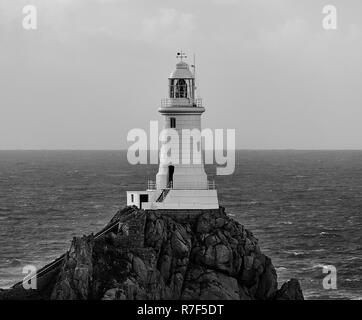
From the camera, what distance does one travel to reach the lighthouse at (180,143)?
59.4 m

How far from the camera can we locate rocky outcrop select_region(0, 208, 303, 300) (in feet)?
161

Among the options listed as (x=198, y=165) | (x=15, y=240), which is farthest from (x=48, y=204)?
(x=198, y=165)

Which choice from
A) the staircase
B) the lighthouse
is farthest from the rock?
the staircase

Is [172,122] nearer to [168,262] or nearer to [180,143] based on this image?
[180,143]

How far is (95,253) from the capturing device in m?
51.1

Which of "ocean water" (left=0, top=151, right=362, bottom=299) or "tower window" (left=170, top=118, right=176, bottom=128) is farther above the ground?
"tower window" (left=170, top=118, right=176, bottom=128)

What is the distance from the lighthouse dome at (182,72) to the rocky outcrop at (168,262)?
1037cm

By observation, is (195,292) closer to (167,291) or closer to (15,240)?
(167,291)

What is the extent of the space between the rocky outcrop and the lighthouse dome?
34.0ft

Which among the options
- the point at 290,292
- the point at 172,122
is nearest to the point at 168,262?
the point at 290,292

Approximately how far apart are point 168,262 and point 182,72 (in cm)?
1537

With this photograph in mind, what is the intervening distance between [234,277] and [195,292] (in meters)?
3.74

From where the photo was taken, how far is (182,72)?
6038cm

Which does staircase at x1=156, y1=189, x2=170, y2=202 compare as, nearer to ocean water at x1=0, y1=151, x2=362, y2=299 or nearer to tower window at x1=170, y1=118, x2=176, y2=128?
tower window at x1=170, y1=118, x2=176, y2=128
